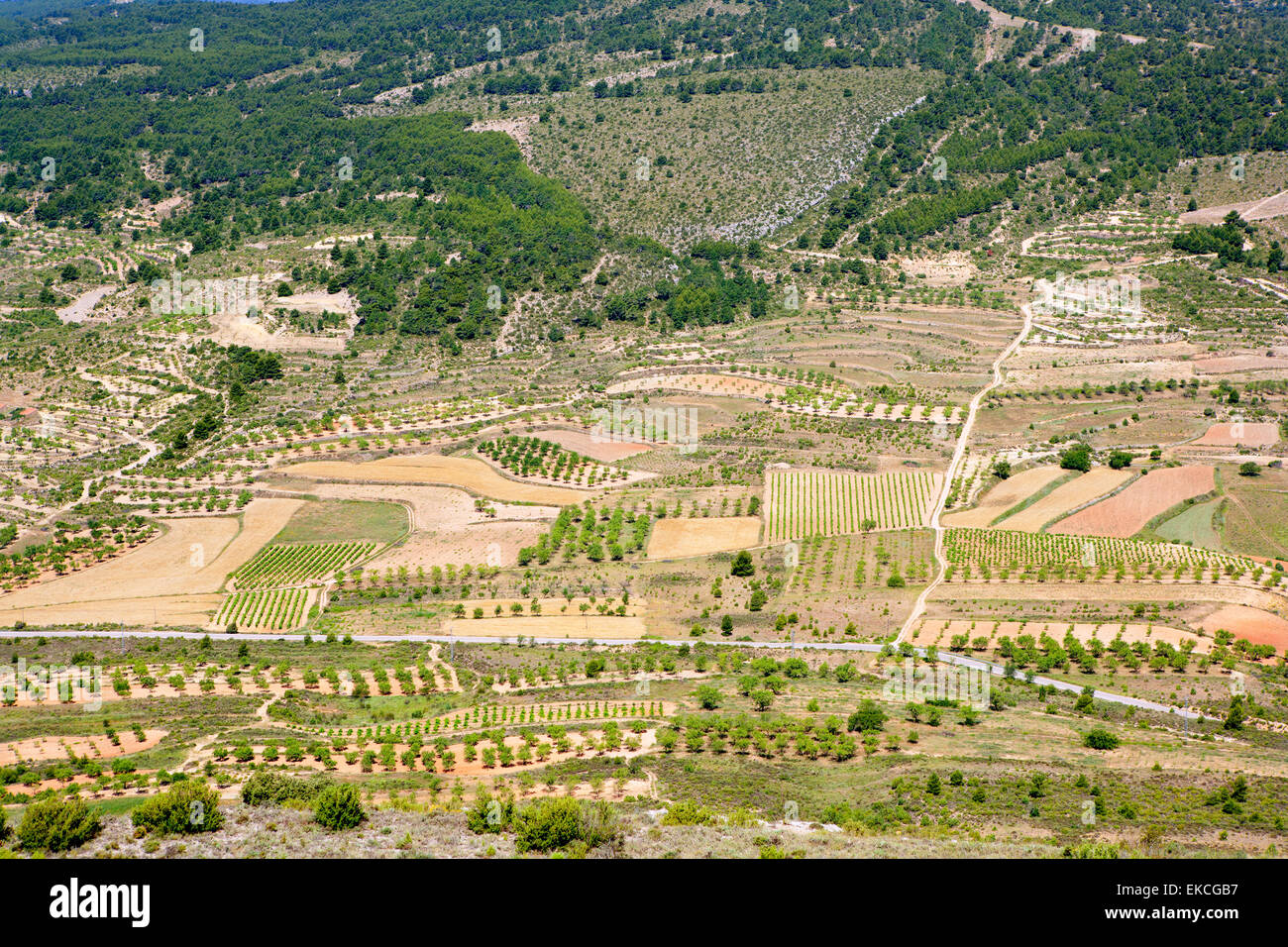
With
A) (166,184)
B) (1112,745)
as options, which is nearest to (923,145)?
(166,184)

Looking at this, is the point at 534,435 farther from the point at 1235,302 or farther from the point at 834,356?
the point at 1235,302

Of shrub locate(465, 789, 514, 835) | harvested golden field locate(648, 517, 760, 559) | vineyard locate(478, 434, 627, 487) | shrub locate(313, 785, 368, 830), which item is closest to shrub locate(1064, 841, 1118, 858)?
shrub locate(465, 789, 514, 835)

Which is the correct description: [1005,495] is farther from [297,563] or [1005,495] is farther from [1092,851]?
[1092,851]

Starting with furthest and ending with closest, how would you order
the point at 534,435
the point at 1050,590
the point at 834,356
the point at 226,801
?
1. the point at 834,356
2. the point at 534,435
3. the point at 1050,590
4. the point at 226,801

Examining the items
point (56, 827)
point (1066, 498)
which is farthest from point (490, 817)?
point (1066, 498)

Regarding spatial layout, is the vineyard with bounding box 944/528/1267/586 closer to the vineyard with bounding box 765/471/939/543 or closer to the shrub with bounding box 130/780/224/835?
the vineyard with bounding box 765/471/939/543

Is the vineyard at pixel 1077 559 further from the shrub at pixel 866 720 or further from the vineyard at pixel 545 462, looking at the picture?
the vineyard at pixel 545 462

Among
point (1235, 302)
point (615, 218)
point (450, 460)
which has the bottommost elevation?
point (450, 460)
